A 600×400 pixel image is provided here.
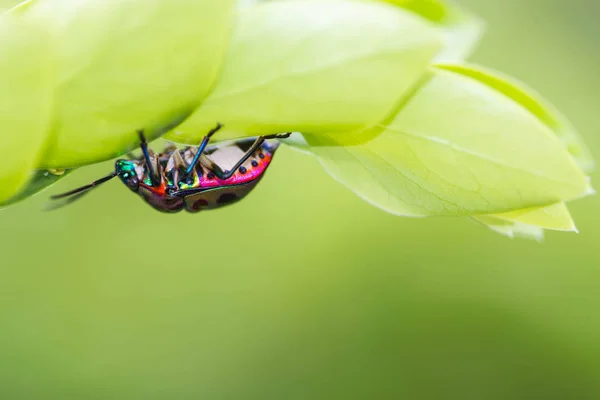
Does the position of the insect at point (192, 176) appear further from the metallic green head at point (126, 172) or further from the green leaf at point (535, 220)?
the green leaf at point (535, 220)

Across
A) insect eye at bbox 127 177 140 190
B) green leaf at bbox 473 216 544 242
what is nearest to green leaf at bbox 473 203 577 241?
green leaf at bbox 473 216 544 242

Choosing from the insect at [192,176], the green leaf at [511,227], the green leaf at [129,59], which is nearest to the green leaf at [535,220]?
the green leaf at [511,227]

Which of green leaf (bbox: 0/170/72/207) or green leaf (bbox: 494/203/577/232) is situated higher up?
green leaf (bbox: 0/170/72/207)

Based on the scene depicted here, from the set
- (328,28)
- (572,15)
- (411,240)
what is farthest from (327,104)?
(572,15)

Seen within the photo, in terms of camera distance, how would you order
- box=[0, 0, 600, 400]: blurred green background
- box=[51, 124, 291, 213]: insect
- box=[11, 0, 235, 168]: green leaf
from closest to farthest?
1. box=[11, 0, 235, 168]: green leaf
2. box=[51, 124, 291, 213]: insect
3. box=[0, 0, 600, 400]: blurred green background

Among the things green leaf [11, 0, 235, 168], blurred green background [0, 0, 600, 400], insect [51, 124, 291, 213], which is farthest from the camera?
blurred green background [0, 0, 600, 400]

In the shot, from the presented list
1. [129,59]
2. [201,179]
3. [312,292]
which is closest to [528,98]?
[129,59]

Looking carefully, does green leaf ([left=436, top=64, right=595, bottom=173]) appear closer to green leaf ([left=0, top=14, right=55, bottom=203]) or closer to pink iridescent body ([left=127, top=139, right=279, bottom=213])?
green leaf ([left=0, top=14, right=55, bottom=203])

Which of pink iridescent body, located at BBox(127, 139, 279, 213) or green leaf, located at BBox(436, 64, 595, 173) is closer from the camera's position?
green leaf, located at BBox(436, 64, 595, 173)
